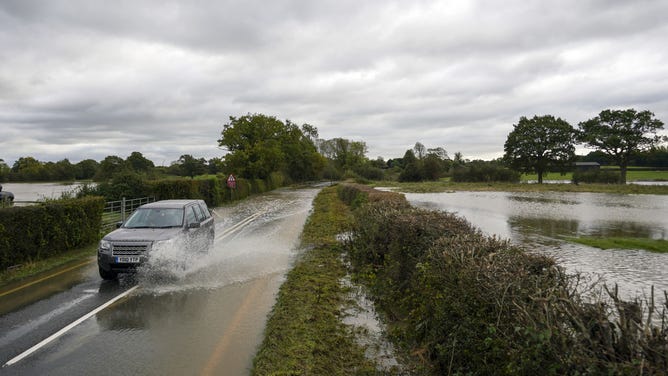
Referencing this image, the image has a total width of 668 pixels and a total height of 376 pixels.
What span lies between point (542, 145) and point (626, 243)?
215 ft

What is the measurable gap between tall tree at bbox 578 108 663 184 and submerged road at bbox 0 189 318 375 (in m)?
77.4

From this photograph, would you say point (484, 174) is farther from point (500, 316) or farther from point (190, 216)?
point (500, 316)

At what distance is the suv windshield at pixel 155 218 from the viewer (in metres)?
10.6

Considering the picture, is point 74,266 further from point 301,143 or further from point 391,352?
point 301,143

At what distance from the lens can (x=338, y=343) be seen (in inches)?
233

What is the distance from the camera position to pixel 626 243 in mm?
15844

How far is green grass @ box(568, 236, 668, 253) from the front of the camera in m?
15.1

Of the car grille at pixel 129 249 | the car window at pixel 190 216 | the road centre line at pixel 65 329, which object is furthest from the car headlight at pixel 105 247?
the car window at pixel 190 216

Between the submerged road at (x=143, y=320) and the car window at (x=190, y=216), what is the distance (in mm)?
1134

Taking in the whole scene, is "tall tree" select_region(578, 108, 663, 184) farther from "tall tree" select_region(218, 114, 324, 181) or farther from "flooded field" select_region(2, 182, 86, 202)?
"flooded field" select_region(2, 182, 86, 202)

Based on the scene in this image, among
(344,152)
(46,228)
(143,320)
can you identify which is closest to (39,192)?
(46,228)

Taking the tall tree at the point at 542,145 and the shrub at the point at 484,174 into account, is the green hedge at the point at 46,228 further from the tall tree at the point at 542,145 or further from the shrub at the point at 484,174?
the shrub at the point at 484,174

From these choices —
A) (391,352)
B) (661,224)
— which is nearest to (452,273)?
(391,352)

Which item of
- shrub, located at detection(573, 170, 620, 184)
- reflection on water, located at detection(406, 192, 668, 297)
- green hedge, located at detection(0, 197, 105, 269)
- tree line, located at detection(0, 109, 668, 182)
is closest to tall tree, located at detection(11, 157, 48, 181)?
tree line, located at detection(0, 109, 668, 182)
